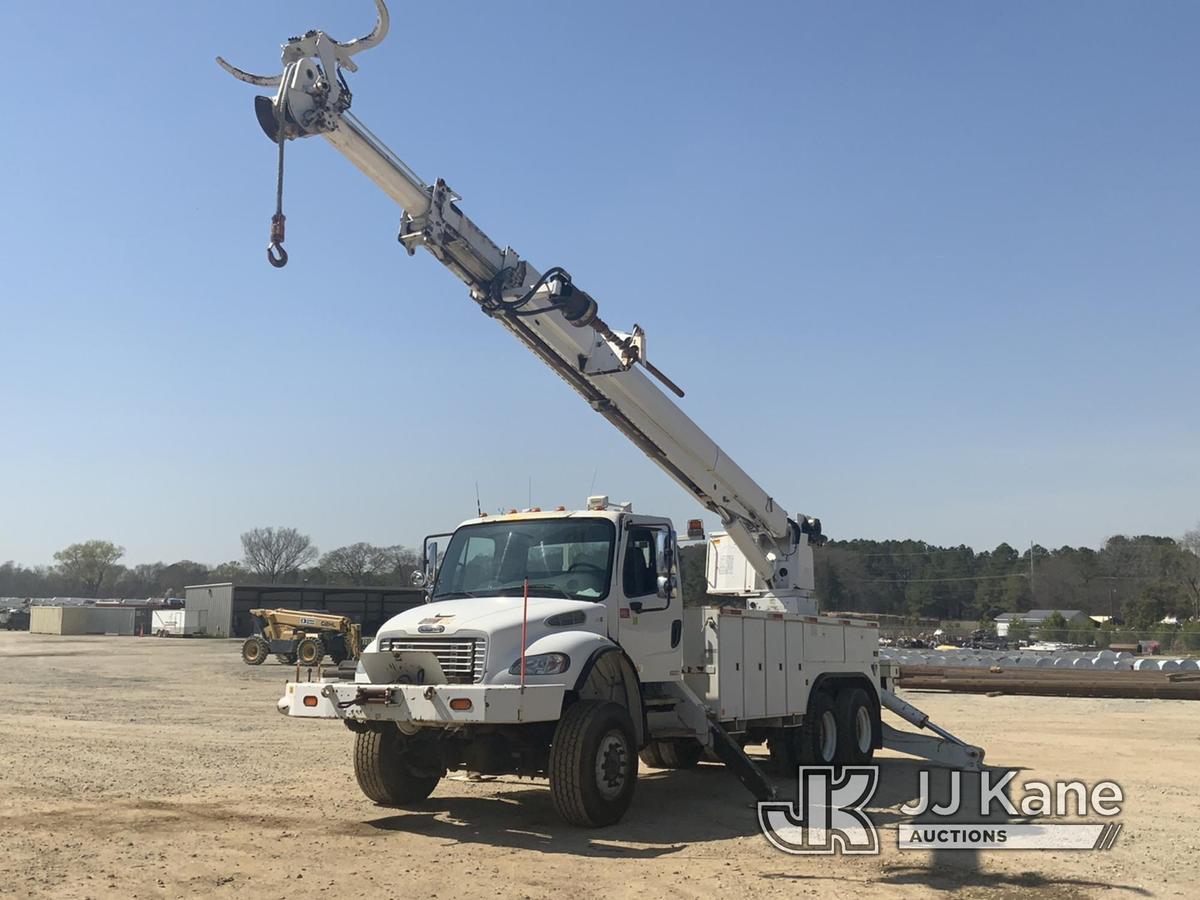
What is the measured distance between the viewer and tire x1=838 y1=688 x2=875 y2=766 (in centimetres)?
1298

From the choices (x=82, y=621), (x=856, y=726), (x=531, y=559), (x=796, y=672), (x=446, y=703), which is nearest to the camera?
(x=446, y=703)

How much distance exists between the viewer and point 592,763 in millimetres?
8547

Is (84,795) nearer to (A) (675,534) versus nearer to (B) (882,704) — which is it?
(A) (675,534)

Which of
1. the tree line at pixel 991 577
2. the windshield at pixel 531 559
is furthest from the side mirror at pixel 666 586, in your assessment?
the tree line at pixel 991 577

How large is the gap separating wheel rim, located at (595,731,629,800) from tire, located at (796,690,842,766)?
3.97m

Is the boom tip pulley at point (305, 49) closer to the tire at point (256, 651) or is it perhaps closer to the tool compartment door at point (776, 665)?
the tool compartment door at point (776, 665)

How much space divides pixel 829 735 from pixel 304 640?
2520 centimetres

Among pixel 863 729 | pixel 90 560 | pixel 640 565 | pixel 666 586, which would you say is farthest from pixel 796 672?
pixel 90 560

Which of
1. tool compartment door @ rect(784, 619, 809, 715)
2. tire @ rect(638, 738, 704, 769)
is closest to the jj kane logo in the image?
tool compartment door @ rect(784, 619, 809, 715)

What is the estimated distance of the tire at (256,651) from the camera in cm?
3562

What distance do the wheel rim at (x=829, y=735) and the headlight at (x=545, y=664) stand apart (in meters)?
5.23

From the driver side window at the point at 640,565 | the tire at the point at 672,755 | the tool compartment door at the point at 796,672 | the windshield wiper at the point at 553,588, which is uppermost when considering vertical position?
the driver side window at the point at 640,565

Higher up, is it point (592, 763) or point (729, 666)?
point (729, 666)

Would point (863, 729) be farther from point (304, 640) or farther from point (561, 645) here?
point (304, 640)
